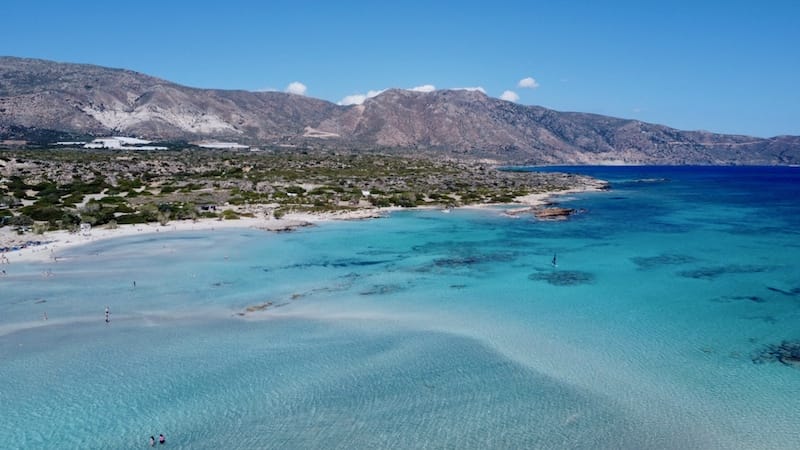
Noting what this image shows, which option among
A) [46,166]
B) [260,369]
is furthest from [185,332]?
[46,166]

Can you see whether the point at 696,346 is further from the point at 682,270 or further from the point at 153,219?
the point at 153,219

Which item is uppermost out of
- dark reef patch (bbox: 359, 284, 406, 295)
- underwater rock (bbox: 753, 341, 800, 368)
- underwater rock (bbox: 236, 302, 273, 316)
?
underwater rock (bbox: 753, 341, 800, 368)

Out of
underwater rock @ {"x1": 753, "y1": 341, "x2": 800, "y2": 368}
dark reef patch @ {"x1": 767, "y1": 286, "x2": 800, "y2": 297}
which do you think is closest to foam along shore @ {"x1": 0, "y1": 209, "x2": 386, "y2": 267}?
dark reef patch @ {"x1": 767, "y1": 286, "x2": 800, "y2": 297}

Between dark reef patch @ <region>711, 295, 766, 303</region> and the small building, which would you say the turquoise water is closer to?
dark reef patch @ <region>711, 295, 766, 303</region>

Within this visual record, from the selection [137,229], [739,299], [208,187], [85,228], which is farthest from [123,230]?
[739,299]

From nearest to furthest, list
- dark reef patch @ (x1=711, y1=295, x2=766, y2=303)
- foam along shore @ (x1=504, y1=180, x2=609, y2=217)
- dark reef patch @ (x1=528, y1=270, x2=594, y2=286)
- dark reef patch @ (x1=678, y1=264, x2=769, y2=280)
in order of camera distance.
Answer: dark reef patch @ (x1=711, y1=295, x2=766, y2=303) < dark reef patch @ (x1=528, y1=270, x2=594, y2=286) < dark reef patch @ (x1=678, y1=264, x2=769, y2=280) < foam along shore @ (x1=504, y1=180, x2=609, y2=217)

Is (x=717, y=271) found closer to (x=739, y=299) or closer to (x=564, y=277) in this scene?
(x=739, y=299)

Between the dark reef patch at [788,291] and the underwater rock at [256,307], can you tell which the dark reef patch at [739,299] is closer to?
the dark reef patch at [788,291]
